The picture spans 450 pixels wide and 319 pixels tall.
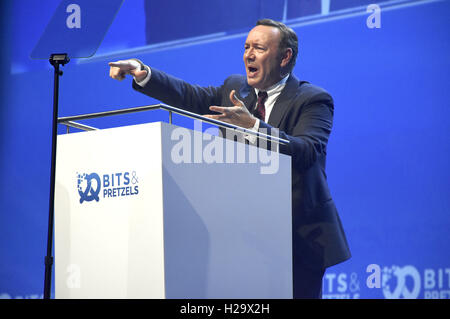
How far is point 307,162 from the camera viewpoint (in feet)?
10.1

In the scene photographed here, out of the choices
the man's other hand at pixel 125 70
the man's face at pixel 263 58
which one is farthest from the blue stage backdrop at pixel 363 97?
the man's other hand at pixel 125 70

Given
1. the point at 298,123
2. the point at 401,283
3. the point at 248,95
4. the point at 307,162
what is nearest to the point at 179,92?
the point at 248,95

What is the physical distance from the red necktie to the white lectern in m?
1.01

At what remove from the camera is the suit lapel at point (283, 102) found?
3432mm

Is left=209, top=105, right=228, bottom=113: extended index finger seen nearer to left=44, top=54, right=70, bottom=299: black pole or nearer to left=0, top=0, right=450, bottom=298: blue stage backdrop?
left=44, top=54, right=70, bottom=299: black pole

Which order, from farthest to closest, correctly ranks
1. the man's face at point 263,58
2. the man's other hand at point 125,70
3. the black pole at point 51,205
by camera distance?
the man's face at point 263,58
the man's other hand at point 125,70
the black pole at point 51,205

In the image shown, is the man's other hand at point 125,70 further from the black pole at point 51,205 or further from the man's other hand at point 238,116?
the man's other hand at point 238,116

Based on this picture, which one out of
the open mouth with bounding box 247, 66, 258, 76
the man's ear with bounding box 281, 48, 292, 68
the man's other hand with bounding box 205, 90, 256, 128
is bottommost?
the man's other hand with bounding box 205, 90, 256, 128

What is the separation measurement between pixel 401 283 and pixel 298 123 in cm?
126

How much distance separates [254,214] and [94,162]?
0.72 m

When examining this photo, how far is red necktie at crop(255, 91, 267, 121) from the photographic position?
3.54 meters

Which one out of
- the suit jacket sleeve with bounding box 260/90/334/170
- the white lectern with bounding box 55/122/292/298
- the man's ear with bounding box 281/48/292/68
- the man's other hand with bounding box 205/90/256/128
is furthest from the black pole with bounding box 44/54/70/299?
the man's ear with bounding box 281/48/292/68

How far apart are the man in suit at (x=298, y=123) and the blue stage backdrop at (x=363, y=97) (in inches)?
22.2
